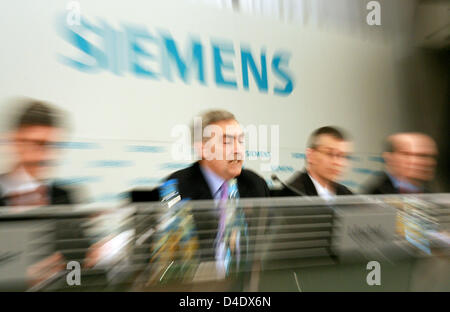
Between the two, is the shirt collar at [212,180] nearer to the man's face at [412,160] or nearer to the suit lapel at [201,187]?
the suit lapel at [201,187]

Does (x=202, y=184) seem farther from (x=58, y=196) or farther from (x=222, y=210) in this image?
(x=58, y=196)

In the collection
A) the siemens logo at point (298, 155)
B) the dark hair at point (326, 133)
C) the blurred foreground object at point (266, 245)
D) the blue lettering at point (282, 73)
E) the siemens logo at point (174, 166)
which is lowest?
the blurred foreground object at point (266, 245)

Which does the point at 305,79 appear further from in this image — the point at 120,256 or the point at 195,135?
the point at 120,256

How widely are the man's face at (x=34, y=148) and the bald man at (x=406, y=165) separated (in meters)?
1.22

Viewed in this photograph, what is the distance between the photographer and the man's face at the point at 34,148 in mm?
963

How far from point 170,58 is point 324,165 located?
2.49 ft

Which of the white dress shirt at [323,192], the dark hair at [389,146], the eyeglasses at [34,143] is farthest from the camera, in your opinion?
the dark hair at [389,146]

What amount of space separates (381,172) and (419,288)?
18.0 inches

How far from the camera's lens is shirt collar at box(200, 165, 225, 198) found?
1066 millimetres

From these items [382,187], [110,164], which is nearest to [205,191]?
[110,164]

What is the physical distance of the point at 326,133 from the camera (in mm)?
1224

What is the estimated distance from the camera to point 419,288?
1.02 metres

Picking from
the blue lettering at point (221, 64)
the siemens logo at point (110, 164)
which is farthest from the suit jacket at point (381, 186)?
the siemens logo at point (110, 164)

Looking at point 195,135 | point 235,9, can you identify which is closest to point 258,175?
point 195,135
